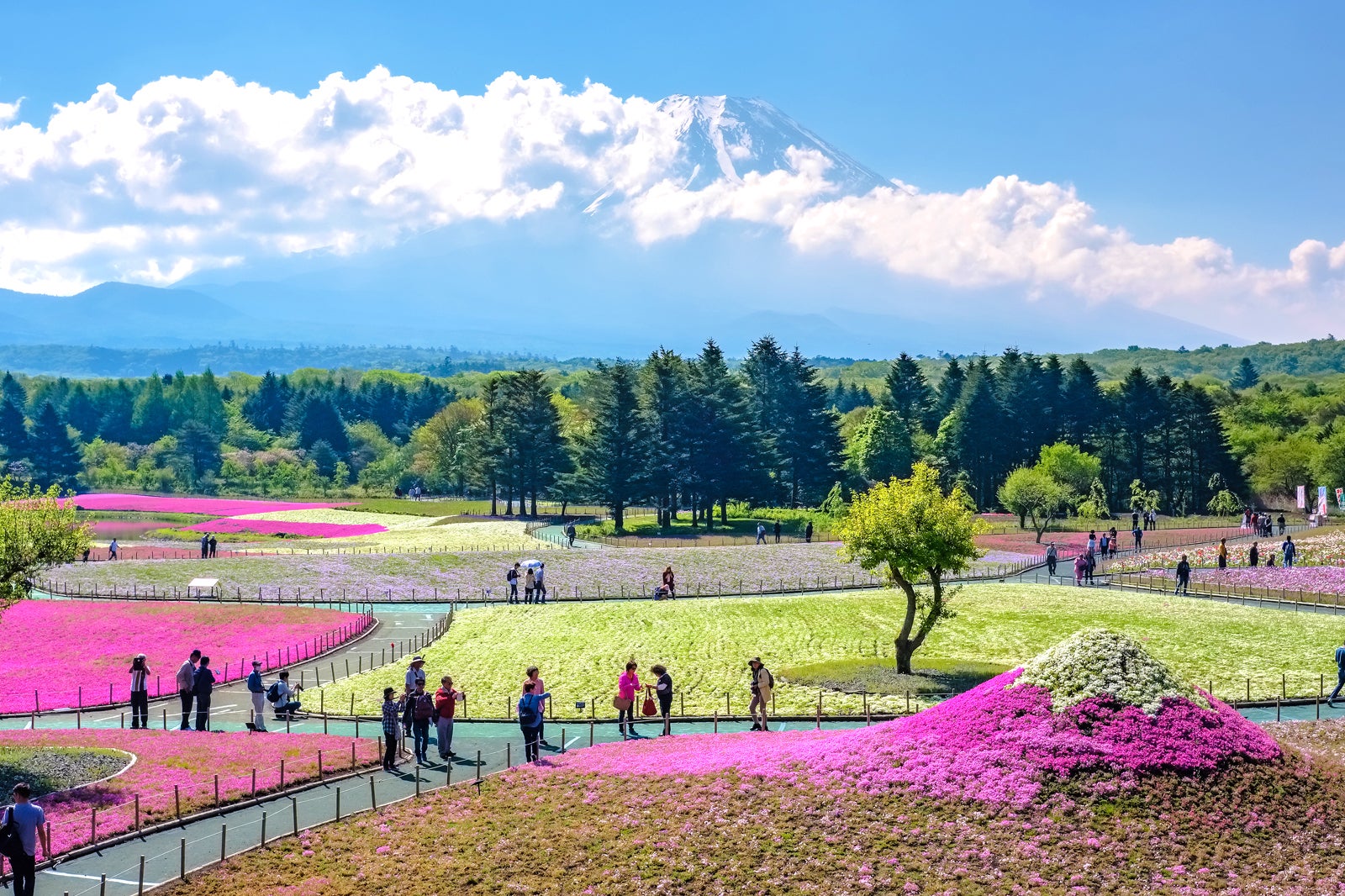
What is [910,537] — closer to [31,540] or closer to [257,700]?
[257,700]

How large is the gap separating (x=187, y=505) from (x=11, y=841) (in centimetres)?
11631

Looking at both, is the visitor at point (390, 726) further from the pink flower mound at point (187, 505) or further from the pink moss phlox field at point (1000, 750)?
the pink flower mound at point (187, 505)

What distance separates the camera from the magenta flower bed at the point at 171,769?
2555 centimetres

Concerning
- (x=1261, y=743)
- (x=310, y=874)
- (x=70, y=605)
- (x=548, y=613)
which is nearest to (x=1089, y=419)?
(x=548, y=613)

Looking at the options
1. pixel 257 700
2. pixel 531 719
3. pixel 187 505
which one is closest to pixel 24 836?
pixel 531 719

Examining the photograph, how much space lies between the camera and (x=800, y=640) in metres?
51.0

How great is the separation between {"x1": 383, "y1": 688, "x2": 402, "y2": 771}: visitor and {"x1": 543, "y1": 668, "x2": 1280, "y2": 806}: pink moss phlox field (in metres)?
4.44

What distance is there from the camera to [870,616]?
2243 inches

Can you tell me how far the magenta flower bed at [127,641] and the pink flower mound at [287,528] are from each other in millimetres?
42812

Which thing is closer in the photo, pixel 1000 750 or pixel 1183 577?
pixel 1000 750

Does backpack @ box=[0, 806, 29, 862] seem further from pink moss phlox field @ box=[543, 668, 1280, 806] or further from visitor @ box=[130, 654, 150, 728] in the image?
visitor @ box=[130, 654, 150, 728]

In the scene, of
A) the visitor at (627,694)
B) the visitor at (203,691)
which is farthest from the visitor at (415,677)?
the visitor at (203,691)

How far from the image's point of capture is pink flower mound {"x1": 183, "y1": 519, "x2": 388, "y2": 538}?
103 metres

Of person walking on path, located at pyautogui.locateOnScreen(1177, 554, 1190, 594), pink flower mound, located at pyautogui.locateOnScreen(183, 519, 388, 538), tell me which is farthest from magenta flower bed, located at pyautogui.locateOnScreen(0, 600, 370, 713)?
pink flower mound, located at pyautogui.locateOnScreen(183, 519, 388, 538)
